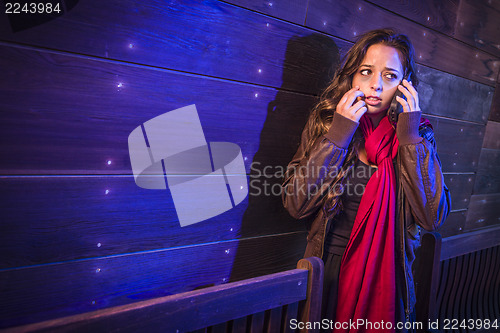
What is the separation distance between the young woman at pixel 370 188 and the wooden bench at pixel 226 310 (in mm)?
229

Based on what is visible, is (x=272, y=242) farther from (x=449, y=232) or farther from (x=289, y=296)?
(x=449, y=232)

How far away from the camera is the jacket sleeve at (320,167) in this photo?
45.2 inches

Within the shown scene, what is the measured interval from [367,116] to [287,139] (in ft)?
1.04

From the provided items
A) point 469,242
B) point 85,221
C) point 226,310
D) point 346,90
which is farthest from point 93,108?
point 469,242

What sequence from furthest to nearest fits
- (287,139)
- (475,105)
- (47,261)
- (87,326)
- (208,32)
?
1. (475,105)
2. (287,139)
3. (208,32)
4. (47,261)
5. (87,326)

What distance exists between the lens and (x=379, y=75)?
3.99 feet

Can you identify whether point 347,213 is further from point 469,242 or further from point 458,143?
point 458,143

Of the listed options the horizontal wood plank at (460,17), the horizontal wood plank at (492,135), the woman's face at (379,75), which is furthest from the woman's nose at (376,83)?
the horizontal wood plank at (492,135)

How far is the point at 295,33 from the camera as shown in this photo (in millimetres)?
1301

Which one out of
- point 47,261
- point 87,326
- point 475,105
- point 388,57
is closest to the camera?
point 87,326

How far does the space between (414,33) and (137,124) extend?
1.43 m

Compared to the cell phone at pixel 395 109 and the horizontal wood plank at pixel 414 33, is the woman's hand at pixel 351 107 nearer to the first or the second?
the cell phone at pixel 395 109

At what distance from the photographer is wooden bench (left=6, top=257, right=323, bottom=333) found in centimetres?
68

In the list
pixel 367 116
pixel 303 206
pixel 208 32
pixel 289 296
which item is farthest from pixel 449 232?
pixel 208 32
